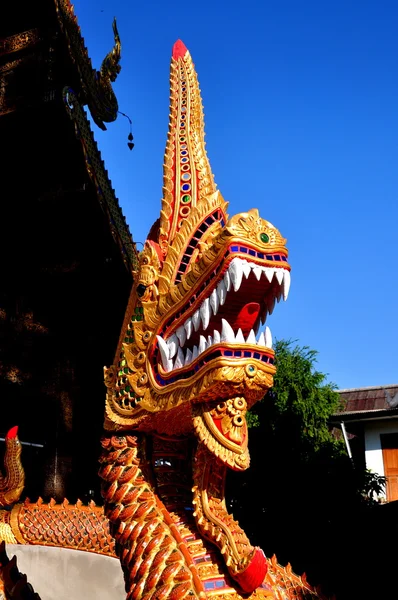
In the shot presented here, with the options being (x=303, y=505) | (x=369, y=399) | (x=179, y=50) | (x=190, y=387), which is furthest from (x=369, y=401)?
(x=190, y=387)

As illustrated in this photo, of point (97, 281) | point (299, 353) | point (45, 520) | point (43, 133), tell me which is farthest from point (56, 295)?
point (299, 353)

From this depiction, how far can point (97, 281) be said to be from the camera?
5430mm

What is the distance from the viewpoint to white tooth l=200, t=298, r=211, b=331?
221cm

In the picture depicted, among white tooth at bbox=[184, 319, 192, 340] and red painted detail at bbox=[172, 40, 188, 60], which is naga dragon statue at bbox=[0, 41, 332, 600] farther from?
red painted detail at bbox=[172, 40, 188, 60]

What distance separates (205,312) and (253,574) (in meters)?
0.97

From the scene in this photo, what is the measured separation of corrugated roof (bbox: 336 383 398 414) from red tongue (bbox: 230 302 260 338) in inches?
337

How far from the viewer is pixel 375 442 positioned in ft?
33.8

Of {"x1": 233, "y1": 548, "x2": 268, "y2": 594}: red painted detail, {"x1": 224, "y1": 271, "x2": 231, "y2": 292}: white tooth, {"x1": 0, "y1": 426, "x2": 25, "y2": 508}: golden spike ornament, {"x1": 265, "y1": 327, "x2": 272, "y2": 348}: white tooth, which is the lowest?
{"x1": 233, "y1": 548, "x2": 268, "y2": 594}: red painted detail

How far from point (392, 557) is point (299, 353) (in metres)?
9.34

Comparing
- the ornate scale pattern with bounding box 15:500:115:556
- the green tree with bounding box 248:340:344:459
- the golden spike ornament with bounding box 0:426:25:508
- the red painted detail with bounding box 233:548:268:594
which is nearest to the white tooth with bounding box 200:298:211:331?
the red painted detail with bounding box 233:548:268:594

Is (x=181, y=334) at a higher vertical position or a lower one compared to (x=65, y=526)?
higher

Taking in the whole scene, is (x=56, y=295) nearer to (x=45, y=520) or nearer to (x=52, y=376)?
(x=52, y=376)

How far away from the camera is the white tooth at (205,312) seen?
7.24 ft

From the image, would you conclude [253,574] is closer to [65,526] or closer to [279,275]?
[279,275]
